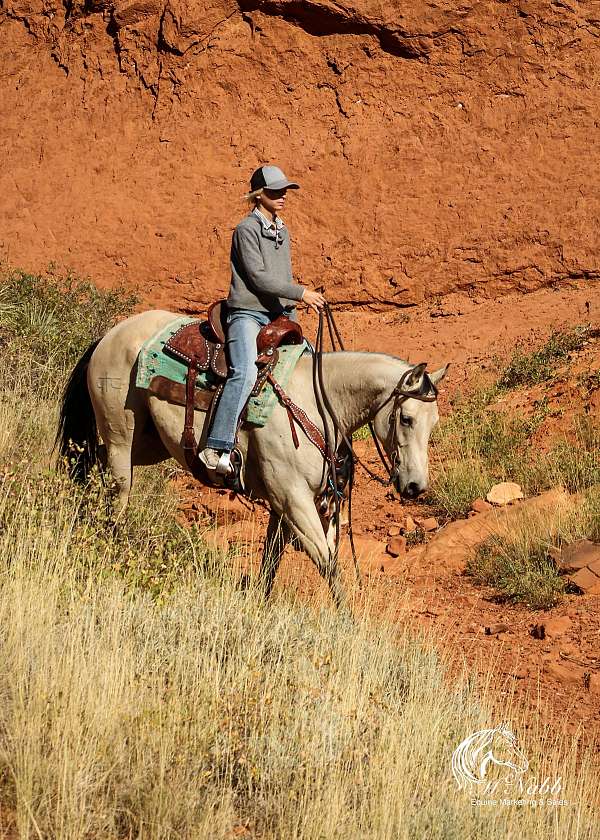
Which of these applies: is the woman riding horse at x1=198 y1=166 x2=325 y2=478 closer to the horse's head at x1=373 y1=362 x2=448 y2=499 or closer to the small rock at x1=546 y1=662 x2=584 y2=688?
the horse's head at x1=373 y1=362 x2=448 y2=499

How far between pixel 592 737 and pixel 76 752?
9.96 ft

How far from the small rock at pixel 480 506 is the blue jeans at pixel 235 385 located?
12.1 ft

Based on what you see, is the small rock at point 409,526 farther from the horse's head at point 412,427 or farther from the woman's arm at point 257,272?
the woman's arm at point 257,272

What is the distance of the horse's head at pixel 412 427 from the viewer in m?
6.06

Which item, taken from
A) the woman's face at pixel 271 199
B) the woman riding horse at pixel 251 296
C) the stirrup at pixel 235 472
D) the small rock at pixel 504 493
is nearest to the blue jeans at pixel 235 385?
→ the woman riding horse at pixel 251 296

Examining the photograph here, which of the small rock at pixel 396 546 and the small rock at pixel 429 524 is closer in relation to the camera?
the small rock at pixel 396 546

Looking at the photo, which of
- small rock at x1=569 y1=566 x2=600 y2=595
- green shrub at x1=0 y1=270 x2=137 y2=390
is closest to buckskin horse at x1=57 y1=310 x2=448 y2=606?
small rock at x1=569 y1=566 x2=600 y2=595

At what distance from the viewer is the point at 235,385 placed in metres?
6.47

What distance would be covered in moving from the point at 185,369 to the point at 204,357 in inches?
7.7

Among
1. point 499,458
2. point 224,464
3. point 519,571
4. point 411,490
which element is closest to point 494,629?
point 519,571

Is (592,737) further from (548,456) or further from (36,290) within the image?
(36,290)

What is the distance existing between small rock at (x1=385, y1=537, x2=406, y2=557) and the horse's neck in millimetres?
2587

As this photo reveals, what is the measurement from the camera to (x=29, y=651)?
14.3 feet

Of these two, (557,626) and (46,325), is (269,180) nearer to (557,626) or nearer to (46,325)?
(557,626)
